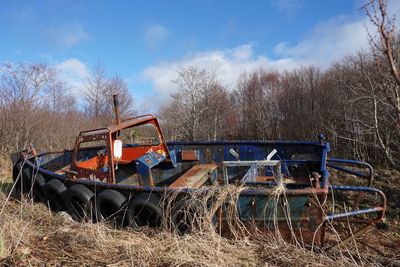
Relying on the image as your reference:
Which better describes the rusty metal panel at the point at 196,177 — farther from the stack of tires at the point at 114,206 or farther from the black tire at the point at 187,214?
the black tire at the point at 187,214

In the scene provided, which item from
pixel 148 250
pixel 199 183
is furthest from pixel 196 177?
pixel 148 250

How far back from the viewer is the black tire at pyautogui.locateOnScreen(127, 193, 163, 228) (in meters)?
4.85

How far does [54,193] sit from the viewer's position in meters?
6.28

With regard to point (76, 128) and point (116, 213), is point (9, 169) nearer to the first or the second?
point (76, 128)

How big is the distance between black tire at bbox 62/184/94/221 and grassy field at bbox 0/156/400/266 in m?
0.79

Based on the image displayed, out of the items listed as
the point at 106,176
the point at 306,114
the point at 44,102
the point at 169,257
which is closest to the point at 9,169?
the point at 44,102

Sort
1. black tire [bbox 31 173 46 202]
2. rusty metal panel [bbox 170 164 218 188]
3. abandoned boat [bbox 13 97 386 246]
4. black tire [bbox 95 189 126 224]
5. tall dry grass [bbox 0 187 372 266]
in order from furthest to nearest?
black tire [bbox 31 173 46 202]
rusty metal panel [bbox 170 164 218 188]
black tire [bbox 95 189 126 224]
abandoned boat [bbox 13 97 386 246]
tall dry grass [bbox 0 187 372 266]

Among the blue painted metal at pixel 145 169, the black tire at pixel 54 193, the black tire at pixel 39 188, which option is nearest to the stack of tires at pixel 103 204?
the black tire at pixel 54 193

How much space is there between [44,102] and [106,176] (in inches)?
429

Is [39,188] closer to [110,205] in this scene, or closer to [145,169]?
[145,169]

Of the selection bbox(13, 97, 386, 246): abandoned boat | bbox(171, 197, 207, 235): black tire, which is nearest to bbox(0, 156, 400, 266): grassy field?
bbox(171, 197, 207, 235): black tire

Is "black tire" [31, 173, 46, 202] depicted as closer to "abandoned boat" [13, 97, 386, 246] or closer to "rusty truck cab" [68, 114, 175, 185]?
"abandoned boat" [13, 97, 386, 246]

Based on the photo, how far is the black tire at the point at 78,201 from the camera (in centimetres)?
555

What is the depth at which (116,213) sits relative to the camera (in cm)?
520
